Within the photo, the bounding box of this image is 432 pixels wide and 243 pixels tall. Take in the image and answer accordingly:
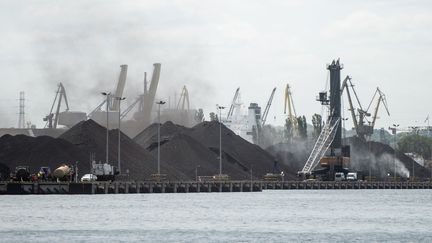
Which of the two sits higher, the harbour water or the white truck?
the white truck

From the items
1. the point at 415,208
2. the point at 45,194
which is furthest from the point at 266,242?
the point at 45,194

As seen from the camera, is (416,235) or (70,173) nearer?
(416,235)

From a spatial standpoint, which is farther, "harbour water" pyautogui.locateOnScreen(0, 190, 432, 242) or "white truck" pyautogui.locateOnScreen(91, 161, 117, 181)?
"white truck" pyautogui.locateOnScreen(91, 161, 117, 181)

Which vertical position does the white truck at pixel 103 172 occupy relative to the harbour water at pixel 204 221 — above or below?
above

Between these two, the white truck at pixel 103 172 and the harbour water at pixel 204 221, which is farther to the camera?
the white truck at pixel 103 172

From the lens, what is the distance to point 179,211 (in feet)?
440

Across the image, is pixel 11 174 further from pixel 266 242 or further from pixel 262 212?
pixel 266 242

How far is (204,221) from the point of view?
116 meters

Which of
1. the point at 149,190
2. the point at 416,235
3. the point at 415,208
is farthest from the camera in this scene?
the point at 149,190

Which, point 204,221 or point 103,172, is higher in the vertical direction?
point 103,172

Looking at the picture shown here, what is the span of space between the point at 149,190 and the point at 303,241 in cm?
10093

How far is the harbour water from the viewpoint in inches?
3839

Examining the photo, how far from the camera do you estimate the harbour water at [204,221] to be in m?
97.5

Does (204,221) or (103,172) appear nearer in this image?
(204,221)
